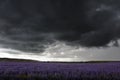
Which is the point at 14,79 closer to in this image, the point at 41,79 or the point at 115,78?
the point at 41,79

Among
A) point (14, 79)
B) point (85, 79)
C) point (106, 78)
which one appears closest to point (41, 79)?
point (14, 79)

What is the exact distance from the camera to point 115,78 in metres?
7.70

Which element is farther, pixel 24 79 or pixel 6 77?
pixel 6 77

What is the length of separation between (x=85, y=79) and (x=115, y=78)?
99 cm

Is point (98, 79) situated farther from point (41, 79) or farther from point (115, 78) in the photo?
point (41, 79)

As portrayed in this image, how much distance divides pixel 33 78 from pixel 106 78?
2.32 metres

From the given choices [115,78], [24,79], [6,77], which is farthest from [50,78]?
[115,78]

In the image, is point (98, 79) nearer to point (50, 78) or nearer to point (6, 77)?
point (50, 78)

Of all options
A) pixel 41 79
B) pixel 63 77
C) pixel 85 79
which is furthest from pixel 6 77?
pixel 85 79

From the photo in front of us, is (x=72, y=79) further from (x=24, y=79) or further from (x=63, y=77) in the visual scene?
(x=24, y=79)

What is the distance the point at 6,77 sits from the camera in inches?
305

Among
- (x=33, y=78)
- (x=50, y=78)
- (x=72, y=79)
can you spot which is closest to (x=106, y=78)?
(x=72, y=79)

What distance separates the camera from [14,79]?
7.37m

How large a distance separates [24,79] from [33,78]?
1.27 feet
